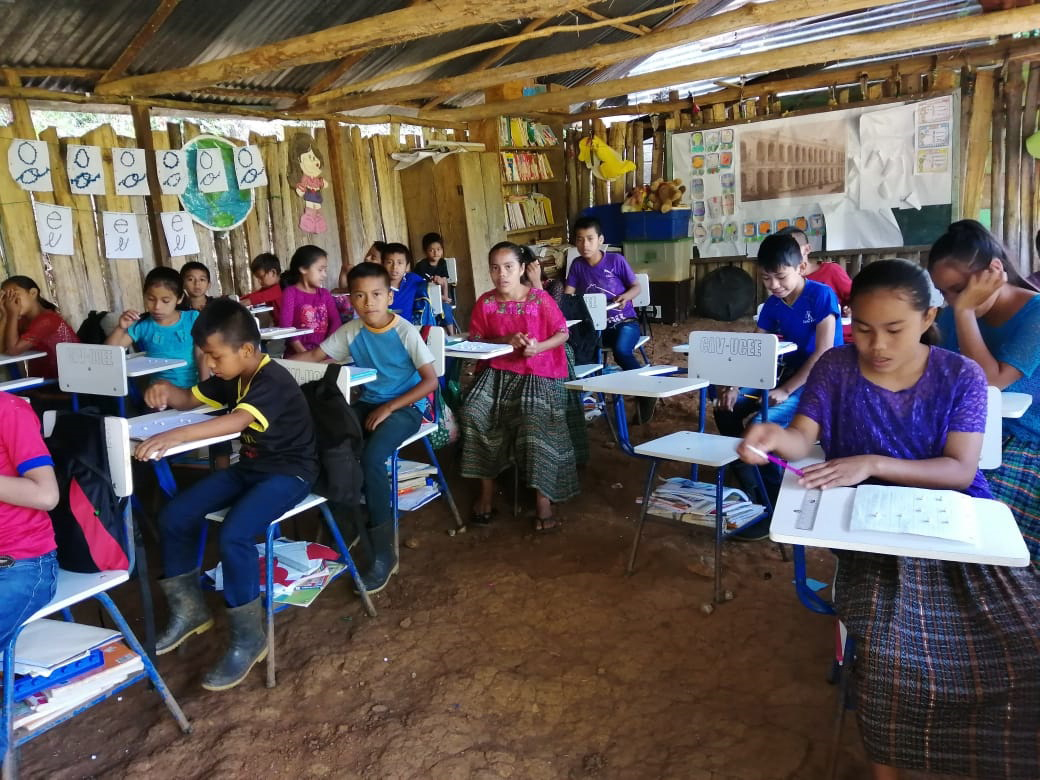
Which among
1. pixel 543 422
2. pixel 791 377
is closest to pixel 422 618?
pixel 543 422

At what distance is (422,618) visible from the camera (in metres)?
2.74

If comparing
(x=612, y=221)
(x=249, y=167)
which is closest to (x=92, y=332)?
(x=249, y=167)

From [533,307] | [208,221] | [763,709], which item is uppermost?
[208,221]

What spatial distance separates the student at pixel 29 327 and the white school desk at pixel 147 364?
68cm

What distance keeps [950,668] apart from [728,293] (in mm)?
7731

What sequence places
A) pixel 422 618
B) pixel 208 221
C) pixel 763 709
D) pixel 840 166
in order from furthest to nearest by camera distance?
pixel 840 166 → pixel 208 221 → pixel 422 618 → pixel 763 709

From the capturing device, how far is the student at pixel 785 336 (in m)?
3.15

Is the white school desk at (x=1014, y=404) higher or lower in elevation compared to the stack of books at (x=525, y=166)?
lower

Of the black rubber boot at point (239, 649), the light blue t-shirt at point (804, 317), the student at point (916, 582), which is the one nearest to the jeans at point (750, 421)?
the light blue t-shirt at point (804, 317)

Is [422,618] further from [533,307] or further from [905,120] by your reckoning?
[905,120]

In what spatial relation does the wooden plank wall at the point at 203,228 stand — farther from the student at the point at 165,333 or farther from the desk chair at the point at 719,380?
the desk chair at the point at 719,380

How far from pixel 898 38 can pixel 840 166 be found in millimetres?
2714

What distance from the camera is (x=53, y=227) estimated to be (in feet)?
17.1

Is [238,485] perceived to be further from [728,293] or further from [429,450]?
[728,293]
